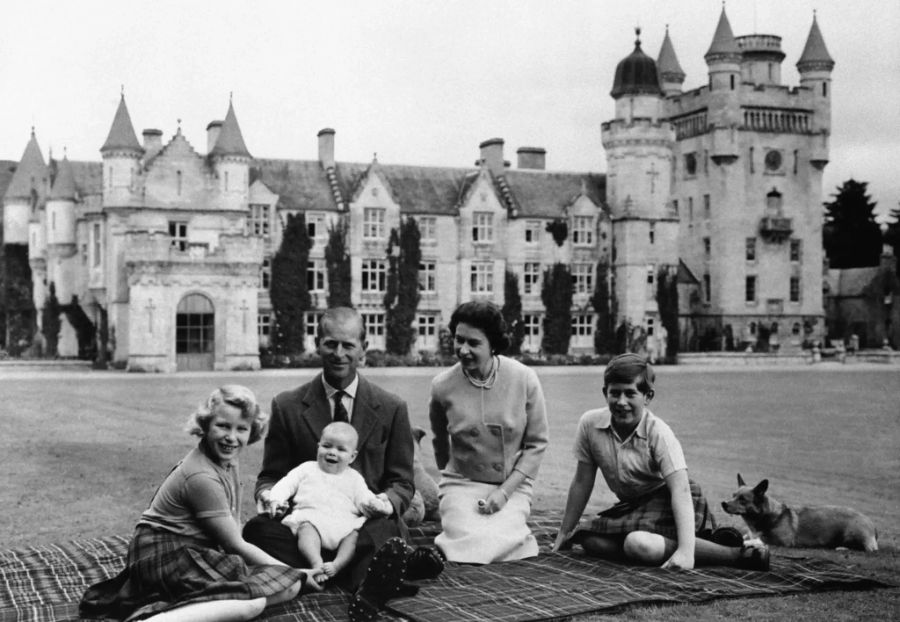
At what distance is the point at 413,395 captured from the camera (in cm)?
2711

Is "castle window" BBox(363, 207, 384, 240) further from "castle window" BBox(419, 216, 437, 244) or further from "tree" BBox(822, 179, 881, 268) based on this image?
"tree" BBox(822, 179, 881, 268)

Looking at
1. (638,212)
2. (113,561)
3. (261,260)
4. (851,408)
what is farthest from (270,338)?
(113,561)

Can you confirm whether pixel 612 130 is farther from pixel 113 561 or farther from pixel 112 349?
pixel 113 561

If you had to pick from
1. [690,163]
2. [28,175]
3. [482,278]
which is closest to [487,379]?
[482,278]

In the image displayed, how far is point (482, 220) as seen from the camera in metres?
53.2

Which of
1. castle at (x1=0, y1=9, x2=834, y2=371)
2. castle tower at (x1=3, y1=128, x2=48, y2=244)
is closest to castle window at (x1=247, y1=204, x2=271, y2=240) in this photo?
castle at (x1=0, y1=9, x2=834, y2=371)

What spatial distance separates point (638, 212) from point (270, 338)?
18.3m

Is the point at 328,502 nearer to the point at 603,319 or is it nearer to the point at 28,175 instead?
the point at 603,319

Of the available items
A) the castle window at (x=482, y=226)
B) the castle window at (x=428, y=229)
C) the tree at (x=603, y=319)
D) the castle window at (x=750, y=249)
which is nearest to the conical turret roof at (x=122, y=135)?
the castle window at (x=428, y=229)

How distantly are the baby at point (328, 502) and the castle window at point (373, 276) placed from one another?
44.1m

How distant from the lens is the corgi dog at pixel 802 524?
30.5 feet

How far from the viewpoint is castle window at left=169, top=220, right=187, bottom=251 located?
47.1m

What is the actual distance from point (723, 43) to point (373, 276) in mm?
25945

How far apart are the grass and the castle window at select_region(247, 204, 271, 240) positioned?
57.6 ft
